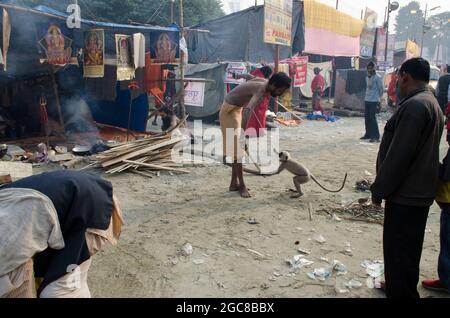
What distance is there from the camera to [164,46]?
9570 mm

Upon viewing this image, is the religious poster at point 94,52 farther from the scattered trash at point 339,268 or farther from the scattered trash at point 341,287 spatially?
the scattered trash at point 341,287

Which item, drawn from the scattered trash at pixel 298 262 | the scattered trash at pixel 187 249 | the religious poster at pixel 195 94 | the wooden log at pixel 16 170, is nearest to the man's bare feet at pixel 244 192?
the scattered trash at pixel 187 249

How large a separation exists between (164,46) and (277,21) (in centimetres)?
512

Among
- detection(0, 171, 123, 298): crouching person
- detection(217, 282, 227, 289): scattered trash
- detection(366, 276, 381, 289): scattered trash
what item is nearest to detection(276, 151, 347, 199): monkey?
detection(366, 276, 381, 289): scattered trash

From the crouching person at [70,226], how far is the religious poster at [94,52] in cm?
628

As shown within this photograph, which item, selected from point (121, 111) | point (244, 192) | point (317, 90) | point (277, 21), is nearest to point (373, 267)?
point (244, 192)

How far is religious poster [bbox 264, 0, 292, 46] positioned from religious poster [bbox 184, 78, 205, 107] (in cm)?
279

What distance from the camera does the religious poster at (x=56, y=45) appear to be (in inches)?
300

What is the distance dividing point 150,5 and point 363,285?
22511 millimetres

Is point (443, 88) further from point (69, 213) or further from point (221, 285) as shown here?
point (69, 213)

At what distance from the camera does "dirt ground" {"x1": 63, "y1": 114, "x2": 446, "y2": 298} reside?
11.0 ft

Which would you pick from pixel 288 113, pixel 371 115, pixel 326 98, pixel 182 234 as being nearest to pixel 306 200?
pixel 182 234

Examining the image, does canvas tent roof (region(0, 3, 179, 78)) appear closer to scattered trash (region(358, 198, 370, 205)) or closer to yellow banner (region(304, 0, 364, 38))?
scattered trash (region(358, 198, 370, 205))
